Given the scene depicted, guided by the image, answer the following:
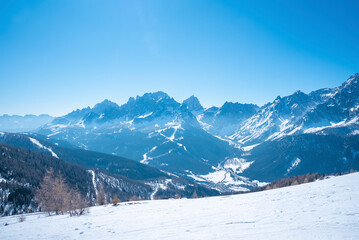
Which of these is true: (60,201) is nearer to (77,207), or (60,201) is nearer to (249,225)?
Answer: (77,207)

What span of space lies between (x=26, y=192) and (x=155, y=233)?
136 m

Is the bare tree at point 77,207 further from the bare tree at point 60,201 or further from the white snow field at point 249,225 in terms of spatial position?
the white snow field at point 249,225

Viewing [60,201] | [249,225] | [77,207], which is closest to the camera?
[249,225]

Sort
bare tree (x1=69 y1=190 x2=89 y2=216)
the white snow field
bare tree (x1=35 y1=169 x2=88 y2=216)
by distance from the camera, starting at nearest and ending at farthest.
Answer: the white snow field, bare tree (x1=69 y1=190 x2=89 y2=216), bare tree (x1=35 y1=169 x2=88 y2=216)

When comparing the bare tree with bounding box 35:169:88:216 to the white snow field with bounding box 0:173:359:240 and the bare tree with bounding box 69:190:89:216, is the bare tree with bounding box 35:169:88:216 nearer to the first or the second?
the bare tree with bounding box 69:190:89:216

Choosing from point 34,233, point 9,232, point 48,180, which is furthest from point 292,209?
point 48,180

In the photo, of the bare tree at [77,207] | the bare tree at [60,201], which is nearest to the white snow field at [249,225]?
the bare tree at [77,207]

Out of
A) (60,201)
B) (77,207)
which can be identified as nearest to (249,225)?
(77,207)

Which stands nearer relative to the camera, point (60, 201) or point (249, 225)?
point (249, 225)

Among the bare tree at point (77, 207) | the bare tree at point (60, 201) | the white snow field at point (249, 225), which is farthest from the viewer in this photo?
the bare tree at point (60, 201)

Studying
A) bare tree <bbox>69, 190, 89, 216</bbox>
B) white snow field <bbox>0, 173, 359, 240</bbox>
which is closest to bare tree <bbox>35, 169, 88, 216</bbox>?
bare tree <bbox>69, 190, 89, 216</bbox>

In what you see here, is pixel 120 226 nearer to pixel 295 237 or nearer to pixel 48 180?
pixel 295 237

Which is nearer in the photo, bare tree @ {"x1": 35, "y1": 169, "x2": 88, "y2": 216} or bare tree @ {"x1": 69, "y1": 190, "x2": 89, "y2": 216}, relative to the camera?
bare tree @ {"x1": 69, "y1": 190, "x2": 89, "y2": 216}

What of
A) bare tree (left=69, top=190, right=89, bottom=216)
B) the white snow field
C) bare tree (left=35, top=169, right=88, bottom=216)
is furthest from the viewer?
bare tree (left=35, top=169, right=88, bottom=216)
